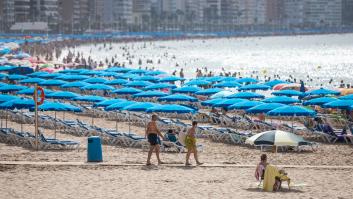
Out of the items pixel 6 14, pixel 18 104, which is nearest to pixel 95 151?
pixel 18 104

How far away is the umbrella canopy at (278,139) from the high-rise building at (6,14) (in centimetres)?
17063

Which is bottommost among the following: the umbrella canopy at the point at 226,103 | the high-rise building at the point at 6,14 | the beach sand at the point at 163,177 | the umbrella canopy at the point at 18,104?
the beach sand at the point at 163,177

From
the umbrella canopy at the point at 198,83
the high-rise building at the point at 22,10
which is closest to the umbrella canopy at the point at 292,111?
the umbrella canopy at the point at 198,83

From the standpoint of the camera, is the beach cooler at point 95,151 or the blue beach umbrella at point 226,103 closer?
the beach cooler at point 95,151

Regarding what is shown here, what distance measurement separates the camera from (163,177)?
1828 centimetres

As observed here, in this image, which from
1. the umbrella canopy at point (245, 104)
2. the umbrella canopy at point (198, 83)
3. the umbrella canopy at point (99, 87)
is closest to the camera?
the umbrella canopy at point (245, 104)

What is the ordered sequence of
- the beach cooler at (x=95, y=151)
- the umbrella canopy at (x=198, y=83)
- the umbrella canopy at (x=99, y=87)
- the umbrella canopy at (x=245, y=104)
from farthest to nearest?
the umbrella canopy at (x=198, y=83) → the umbrella canopy at (x=99, y=87) → the umbrella canopy at (x=245, y=104) → the beach cooler at (x=95, y=151)

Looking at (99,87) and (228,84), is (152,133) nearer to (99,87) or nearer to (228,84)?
(99,87)

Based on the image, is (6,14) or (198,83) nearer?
(198,83)

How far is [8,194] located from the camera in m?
16.4

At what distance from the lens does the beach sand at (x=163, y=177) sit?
16.6 meters

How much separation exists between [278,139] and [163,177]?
201 inches

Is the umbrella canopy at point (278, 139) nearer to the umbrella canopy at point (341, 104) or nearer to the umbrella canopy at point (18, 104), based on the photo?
the umbrella canopy at point (341, 104)

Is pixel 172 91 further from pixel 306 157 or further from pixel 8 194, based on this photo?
pixel 8 194
